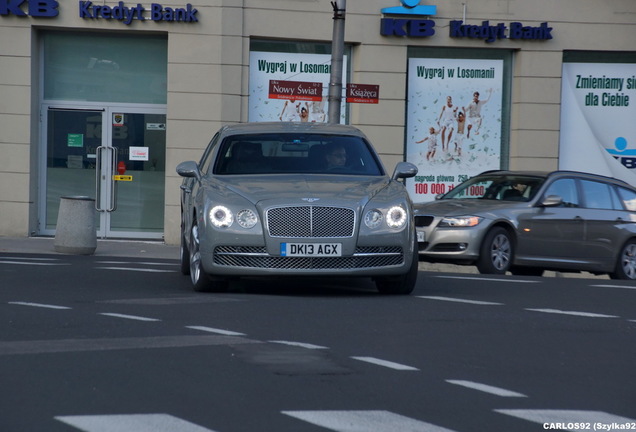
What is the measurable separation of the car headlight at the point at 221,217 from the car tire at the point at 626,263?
750 centimetres

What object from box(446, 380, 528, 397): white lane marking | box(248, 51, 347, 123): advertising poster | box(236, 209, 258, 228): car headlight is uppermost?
box(248, 51, 347, 123): advertising poster

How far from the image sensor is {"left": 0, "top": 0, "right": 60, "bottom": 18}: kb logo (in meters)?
21.2

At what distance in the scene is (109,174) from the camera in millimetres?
22156

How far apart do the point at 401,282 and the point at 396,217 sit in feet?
2.19

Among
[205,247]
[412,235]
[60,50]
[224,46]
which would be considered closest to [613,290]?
[412,235]

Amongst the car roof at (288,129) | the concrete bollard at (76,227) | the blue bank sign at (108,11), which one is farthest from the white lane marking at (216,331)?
the blue bank sign at (108,11)

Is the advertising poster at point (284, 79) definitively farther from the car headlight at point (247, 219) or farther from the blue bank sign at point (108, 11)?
the car headlight at point (247, 219)

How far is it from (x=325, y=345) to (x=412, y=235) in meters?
3.20

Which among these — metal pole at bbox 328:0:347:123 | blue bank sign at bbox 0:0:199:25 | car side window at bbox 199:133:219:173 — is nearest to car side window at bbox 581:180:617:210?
metal pole at bbox 328:0:347:123

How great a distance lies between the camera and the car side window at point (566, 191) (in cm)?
1591

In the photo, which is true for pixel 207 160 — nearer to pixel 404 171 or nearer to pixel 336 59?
pixel 404 171

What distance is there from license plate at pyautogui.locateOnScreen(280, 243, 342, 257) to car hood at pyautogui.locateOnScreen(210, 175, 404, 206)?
0.38 m

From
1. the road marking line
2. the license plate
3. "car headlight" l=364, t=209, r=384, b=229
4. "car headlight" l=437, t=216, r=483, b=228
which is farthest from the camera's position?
"car headlight" l=437, t=216, r=483, b=228

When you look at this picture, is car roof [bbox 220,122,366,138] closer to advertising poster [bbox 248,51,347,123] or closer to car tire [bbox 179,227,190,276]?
car tire [bbox 179,227,190,276]
